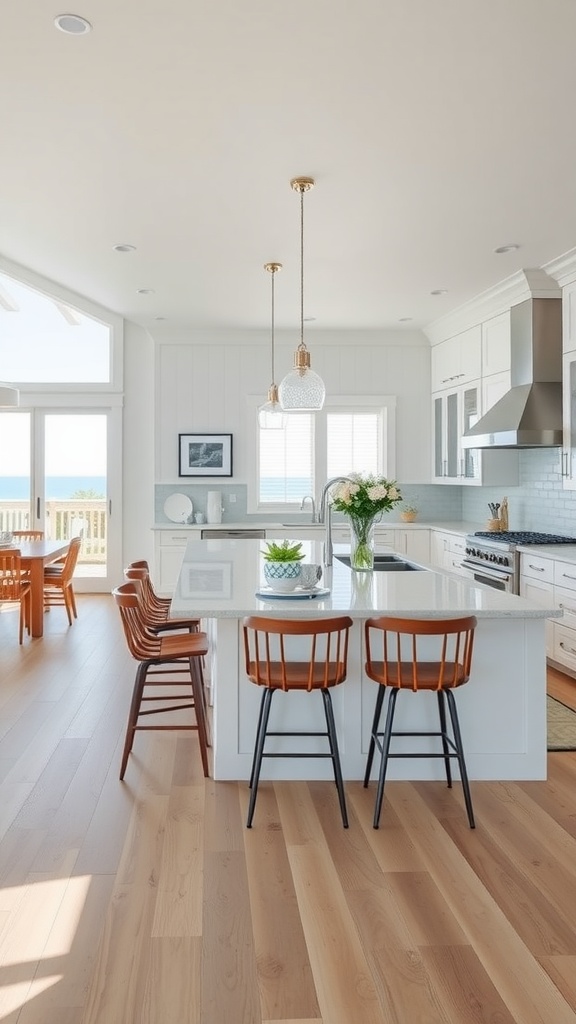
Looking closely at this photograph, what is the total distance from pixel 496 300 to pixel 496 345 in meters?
0.37

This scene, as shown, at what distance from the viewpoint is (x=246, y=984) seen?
6.48ft

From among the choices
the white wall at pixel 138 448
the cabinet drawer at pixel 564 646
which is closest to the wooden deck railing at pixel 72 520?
the white wall at pixel 138 448

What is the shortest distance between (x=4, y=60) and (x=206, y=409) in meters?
4.95

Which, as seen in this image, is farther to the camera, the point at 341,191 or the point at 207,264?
the point at 207,264

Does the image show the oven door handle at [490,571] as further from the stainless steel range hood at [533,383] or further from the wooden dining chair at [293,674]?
the wooden dining chair at [293,674]

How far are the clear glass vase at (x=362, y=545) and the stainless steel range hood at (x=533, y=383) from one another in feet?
6.31

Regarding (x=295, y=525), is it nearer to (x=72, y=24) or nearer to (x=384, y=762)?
(x=384, y=762)

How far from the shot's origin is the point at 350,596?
338cm

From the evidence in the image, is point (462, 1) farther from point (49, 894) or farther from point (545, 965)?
point (49, 894)

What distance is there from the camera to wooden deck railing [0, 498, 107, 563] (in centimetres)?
831

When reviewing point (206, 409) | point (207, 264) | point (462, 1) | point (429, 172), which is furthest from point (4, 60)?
point (206, 409)

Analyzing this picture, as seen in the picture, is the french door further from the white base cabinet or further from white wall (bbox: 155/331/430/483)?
the white base cabinet

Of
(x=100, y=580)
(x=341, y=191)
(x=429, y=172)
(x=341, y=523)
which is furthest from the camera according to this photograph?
(x=100, y=580)

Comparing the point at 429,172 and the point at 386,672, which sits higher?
the point at 429,172
